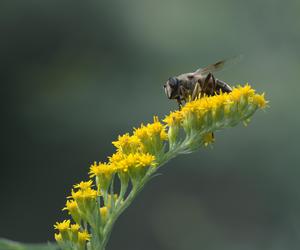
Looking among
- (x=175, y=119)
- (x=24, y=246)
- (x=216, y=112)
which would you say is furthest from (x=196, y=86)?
(x=24, y=246)

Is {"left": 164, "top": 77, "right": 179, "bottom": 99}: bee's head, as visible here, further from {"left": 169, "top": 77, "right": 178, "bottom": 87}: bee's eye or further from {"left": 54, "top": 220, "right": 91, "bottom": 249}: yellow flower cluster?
{"left": 54, "top": 220, "right": 91, "bottom": 249}: yellow flower cluster

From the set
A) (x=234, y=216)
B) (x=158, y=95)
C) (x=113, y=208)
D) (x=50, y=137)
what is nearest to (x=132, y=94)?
(x=158, y=95)

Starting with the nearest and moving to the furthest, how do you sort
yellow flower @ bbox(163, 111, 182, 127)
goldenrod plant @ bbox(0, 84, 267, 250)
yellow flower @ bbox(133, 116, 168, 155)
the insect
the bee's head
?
goldenrod plant @ bbox(0, 84, 267, 250) → yellow flower @ bbox(133, 116, 168, 155) → yellow flower @ bbox(163, 111, 182, 127) → the insect → the bee's head

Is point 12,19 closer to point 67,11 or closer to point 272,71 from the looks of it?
point 67,11

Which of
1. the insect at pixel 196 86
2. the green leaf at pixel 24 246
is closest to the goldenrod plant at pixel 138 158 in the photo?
the insect at pixel 196 86

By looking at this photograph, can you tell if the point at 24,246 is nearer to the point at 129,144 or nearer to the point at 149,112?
the point at 129,144

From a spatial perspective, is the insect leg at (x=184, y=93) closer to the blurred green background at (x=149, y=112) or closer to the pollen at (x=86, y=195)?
the pollen at (x=86, y=195)

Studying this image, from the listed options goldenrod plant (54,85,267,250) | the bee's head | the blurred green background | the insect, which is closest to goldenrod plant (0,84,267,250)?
goldenrod plant (54,85,267,250)
